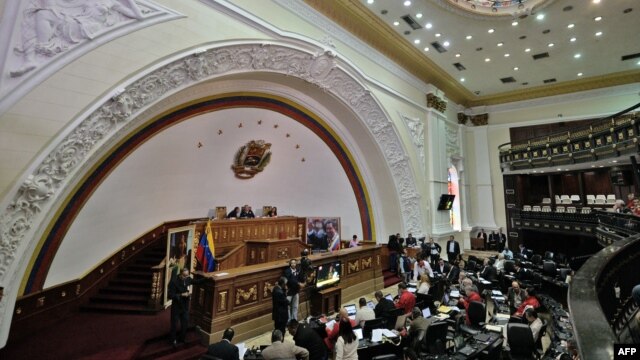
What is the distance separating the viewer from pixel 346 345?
367cm

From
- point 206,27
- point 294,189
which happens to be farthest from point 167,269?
point 294,189

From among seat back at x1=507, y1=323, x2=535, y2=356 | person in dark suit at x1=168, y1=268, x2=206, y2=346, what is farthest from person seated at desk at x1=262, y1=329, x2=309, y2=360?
seat back at x1=507, y1=323, x2=535, y2=356

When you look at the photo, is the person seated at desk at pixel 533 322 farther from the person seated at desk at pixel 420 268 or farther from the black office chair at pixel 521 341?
the person seated at desk at pixel 420 268

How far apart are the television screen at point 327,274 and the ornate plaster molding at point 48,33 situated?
17.8 feet

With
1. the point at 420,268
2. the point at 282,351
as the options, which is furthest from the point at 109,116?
the point at 420,268

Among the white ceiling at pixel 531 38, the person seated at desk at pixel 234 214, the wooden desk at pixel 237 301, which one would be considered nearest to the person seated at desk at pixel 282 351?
the wooden desk at pixel 237 301

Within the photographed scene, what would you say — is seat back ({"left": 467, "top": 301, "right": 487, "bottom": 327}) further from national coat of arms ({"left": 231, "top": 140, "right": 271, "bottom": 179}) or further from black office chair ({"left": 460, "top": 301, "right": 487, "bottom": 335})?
national coat of arms ({"left": 231, "top": 140, "right": 271, "bottom": 179})

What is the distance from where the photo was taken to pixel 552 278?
7750mm

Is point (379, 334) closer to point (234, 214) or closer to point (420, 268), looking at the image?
point (420, 268)

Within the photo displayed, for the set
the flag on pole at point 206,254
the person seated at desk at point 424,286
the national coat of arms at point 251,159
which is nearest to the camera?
the person seated at desk at point 424,286

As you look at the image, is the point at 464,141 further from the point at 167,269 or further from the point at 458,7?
the point at 167,269

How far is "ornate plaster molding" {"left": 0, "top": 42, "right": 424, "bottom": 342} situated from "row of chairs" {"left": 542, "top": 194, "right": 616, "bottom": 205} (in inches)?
472

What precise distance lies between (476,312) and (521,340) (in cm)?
114

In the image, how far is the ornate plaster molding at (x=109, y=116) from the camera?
3.69 meters
